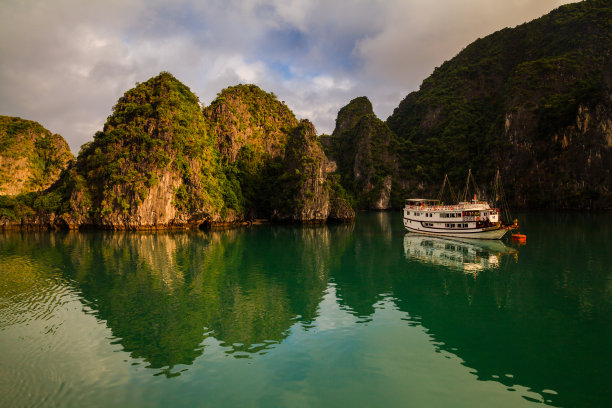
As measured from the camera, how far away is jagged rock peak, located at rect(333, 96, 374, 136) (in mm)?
152375

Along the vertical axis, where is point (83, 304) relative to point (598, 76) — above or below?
below

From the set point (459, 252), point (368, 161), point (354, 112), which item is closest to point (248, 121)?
point (368, 161)

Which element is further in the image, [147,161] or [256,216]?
[256,216]

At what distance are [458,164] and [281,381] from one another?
120m

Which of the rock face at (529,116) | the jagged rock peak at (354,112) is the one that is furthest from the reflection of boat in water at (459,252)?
the jagged rock peak at (354,112)

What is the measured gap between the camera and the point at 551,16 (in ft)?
426

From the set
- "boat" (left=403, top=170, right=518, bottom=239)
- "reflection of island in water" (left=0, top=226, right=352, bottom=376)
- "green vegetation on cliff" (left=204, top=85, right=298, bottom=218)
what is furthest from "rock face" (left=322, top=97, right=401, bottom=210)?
"reflection of island in water" (left=0, top=226, right=352, bottom=376)

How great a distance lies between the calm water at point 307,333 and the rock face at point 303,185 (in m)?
36.9

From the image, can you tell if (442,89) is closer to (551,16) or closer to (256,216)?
(551,16)

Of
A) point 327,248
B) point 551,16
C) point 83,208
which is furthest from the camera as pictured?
point 551,16

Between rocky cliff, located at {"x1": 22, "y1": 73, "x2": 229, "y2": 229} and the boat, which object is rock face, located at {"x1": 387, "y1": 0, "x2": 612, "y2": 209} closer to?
the boat

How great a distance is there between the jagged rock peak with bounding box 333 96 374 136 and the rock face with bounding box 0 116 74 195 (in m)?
106

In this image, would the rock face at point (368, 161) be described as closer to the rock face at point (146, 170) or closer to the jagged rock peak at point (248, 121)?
the jagged rock peak at point (248, 121)

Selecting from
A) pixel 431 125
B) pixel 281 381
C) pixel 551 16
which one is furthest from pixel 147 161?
pixel 551 16
